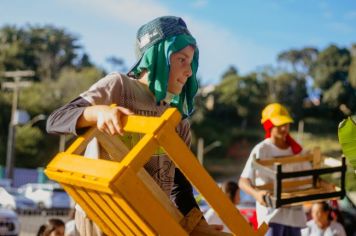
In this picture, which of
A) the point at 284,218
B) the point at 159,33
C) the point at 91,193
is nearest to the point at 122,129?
the point at 91,193

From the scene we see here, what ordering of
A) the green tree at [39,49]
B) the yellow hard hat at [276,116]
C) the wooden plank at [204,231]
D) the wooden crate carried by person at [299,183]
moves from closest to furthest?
the wooden plank at [204,231] < the wooden crate carried by person at [299,183] < the yellow hard hat at [276,116] < the green tree at [39,49]

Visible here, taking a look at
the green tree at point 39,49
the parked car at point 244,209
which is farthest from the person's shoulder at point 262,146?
the green tree at point 39,49

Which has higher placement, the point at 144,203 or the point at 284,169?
the point at 144,203

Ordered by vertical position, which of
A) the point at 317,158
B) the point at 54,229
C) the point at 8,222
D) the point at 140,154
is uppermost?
the point at 140,154

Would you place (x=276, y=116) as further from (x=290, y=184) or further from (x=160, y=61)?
(x=160, y=61)

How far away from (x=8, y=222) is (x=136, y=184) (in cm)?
843

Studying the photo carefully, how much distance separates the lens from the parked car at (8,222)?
30.4 feet

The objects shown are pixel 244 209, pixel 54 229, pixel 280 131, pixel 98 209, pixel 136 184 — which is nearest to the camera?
pixel 136 184

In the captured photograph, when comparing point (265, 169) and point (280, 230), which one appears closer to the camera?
point (265, 169)

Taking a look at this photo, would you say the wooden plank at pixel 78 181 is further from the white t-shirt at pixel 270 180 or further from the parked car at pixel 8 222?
the parked car at pixel 8 222

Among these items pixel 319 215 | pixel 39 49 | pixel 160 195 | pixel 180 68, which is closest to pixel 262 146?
pixel 180 68

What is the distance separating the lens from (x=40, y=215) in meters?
20.5

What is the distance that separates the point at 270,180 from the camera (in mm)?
4164

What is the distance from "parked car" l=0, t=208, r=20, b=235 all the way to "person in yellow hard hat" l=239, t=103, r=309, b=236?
6.01 metres
